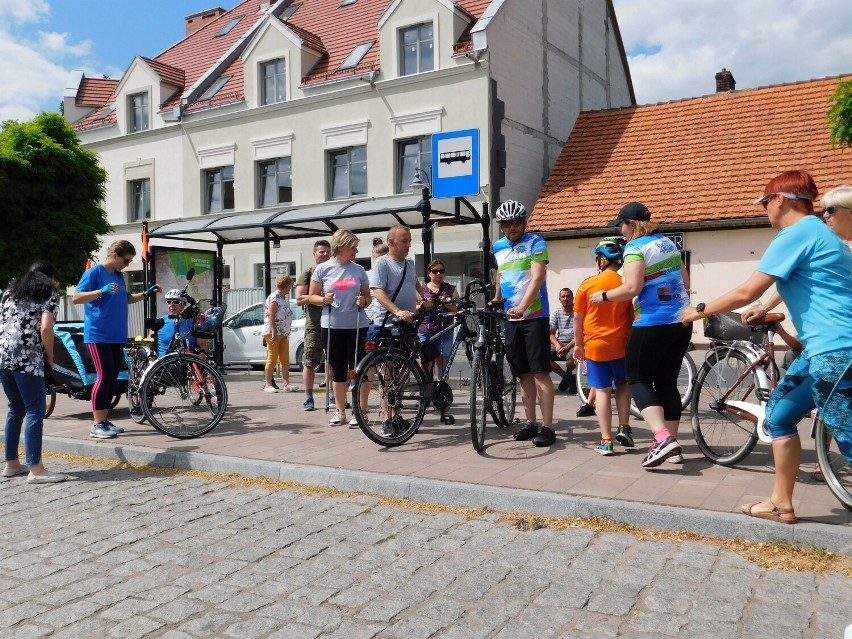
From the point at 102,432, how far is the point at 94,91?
28.4 meters

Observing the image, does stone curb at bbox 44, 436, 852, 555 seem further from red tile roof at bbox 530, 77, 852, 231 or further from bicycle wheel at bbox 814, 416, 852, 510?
red tile roof at bbox 530, 77, 852, 231

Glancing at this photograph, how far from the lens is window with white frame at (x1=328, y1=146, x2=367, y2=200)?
23.1m

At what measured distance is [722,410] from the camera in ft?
18.2

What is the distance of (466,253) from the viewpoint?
21.4 metres

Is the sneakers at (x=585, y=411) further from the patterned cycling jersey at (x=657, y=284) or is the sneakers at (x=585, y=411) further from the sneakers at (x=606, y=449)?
the patterned cycling jersey at (x=657, y=284)

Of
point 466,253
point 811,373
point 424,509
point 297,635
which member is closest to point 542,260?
point 424,509

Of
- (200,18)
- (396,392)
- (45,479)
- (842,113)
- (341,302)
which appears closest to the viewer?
(45,479)

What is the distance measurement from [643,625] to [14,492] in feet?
15.5

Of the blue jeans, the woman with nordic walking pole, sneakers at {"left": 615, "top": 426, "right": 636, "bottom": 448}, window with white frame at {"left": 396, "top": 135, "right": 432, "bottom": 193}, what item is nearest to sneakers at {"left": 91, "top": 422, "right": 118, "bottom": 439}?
the blue jeans

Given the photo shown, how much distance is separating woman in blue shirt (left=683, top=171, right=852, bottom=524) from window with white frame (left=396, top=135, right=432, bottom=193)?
59.7 ft

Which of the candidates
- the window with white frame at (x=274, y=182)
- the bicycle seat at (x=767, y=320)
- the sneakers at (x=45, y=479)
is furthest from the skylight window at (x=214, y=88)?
the bicycle seat at (x=767, y=320)

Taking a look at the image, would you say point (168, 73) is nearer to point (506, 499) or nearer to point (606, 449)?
point (606, 449)

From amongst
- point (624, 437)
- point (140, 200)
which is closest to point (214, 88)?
point (140, 200)

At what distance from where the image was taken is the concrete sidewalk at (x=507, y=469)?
4.33 metres
